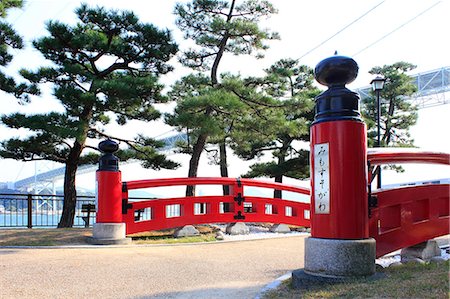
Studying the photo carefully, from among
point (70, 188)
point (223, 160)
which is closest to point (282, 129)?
point (223, 160)

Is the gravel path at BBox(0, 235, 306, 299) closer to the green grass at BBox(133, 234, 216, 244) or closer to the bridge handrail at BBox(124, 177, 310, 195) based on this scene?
the green grass at BBox(133, 234, 216, 244)

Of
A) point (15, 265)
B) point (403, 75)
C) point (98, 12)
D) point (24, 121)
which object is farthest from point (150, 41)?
point (403, 75)

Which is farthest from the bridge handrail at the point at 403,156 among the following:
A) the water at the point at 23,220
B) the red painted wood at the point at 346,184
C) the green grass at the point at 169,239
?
the water at the point at 23,220

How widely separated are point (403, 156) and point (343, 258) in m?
2.19

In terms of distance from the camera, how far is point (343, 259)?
385 centimetres

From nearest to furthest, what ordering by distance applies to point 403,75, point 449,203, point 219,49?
point 449,203
point 219,49
point 403,75

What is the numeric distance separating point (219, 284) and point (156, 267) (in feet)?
4.58

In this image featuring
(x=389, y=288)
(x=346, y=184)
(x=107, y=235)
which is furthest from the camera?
(x=107, y=235)

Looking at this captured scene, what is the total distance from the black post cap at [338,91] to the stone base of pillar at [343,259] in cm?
120

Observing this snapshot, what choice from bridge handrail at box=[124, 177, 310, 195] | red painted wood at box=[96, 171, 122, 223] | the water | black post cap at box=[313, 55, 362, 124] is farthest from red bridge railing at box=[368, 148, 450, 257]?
the water

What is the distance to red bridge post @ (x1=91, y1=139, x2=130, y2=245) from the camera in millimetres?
8211

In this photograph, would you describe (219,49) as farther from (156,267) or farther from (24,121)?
(156,267)

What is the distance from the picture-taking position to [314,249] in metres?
4.02

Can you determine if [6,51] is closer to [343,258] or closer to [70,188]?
[70,188]
